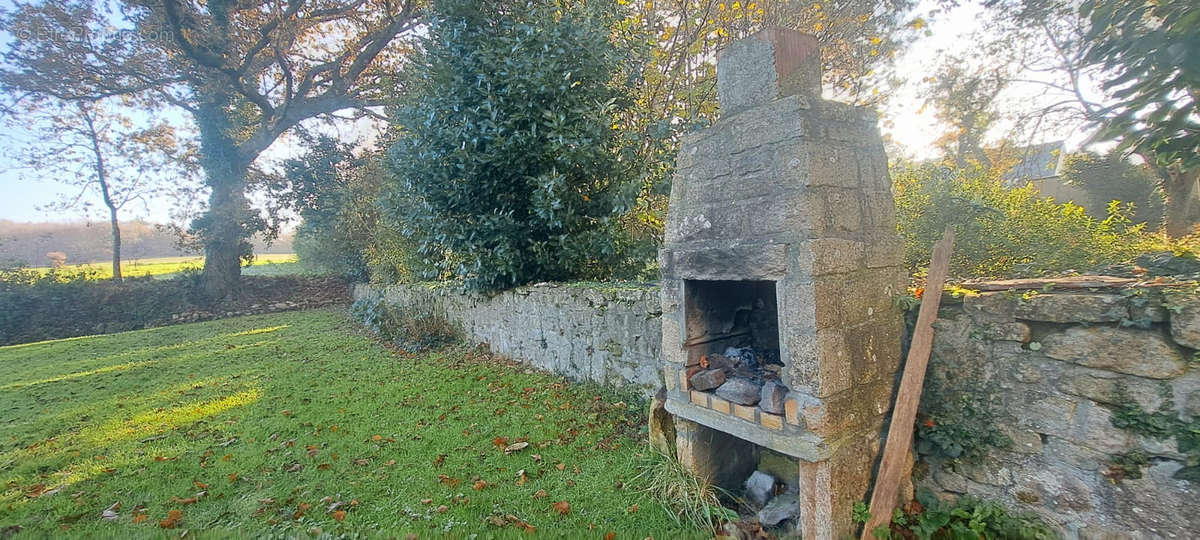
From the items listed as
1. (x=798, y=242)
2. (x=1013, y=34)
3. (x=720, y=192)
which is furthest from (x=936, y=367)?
(x=1013, y=34)

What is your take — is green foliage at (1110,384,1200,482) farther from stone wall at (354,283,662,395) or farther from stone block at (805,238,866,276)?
stone wall at (354,283,662,395)

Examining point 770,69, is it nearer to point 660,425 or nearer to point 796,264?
point 796,264

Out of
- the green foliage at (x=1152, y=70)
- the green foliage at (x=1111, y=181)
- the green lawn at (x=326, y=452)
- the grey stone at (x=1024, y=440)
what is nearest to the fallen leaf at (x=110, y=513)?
the green lawn at (x=326, y=452)

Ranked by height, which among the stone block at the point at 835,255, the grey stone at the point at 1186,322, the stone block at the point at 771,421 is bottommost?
the stone block at the point at 771,421

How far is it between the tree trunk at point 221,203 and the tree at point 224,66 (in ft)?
0.10

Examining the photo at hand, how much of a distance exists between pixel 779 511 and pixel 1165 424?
67.9 inches

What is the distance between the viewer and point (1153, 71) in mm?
2729

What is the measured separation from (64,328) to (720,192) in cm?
1850

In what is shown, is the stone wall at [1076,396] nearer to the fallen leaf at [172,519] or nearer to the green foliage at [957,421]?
the green foliage at [957,421]

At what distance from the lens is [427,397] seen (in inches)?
211

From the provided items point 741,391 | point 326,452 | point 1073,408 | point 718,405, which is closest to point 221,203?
point 326,452

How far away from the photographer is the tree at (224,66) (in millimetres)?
11562

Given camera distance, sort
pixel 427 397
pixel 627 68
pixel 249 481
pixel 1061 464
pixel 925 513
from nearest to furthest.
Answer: pixel 1061 464 → pixel 925 513 → pixel 249 481 → pixel 427 397 → pixel 627 68

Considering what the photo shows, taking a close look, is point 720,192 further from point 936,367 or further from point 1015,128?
point 1015,128
